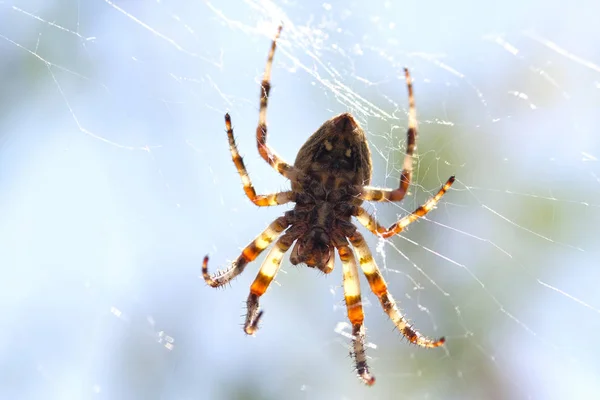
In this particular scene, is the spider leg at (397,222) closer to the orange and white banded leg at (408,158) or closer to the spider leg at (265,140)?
the orange and white banded leg at (408,158)

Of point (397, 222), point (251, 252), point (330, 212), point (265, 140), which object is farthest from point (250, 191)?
point (397, 222)

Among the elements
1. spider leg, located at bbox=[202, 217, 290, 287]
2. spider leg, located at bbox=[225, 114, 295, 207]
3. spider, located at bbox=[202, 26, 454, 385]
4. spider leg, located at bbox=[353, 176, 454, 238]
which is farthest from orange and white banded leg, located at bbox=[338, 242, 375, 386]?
spider leg, located at bbox=[225, 114, 295, 207]

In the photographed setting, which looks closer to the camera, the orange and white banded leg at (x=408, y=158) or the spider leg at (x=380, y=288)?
the orange and white banded leg at (x=408, y=158)

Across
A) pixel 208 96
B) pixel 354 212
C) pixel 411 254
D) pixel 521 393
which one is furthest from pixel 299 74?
pixel 521 393

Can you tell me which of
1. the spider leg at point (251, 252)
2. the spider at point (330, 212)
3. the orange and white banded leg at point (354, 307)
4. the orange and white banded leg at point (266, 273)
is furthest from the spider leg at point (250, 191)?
the orange and white banded leg at point (354, 307)

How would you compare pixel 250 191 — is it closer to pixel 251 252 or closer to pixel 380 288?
pixel 251 252

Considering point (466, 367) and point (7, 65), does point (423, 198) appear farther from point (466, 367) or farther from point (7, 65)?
point (7, 65)

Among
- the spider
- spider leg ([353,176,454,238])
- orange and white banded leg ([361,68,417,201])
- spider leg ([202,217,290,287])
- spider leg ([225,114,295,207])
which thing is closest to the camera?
orange and white banded leg ([361,68,417,201])

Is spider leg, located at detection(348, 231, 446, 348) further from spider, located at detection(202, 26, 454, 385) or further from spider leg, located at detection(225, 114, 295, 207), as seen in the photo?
spider leg, located at detection(225, 114, 295, 207)

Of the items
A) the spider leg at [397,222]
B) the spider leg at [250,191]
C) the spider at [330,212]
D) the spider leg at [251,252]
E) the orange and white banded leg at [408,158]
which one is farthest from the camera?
the spider leg at [251,252]
